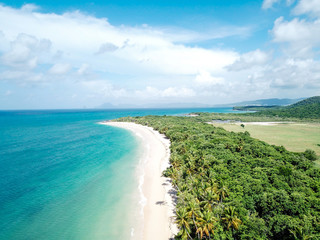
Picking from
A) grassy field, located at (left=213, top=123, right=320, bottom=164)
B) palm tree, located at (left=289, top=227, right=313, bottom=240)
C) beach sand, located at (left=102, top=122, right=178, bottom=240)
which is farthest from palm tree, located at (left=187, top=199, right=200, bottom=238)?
grassy field, located at (left=213, top=123, right=320, bottom=164)

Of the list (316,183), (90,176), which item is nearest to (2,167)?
(90,176)

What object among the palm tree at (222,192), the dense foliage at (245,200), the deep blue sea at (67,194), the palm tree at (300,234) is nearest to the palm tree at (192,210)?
the dense foliage at (245,200)

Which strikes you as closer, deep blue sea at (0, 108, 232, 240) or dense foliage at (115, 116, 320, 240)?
dense foliage at (115, 116, 320, 240)

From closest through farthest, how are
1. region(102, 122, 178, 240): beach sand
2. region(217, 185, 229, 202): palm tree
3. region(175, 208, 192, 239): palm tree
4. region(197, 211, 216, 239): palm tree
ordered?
region(197, 211, 216, 239): palm tree < region(175, 208, 192, 239): palm tree < region(102, 122, 178, 240): beach sand < region(217, 185, 229, 202): palm tree

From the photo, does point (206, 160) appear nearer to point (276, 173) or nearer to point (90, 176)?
point (276, 173)

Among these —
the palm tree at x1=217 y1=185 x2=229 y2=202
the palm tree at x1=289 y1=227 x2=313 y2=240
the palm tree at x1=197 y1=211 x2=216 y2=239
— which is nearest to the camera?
the palm tree at x1=289 y1=227 x2=313 y2=240

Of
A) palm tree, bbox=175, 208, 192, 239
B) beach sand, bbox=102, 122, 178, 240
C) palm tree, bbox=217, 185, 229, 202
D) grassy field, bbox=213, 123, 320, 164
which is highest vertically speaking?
palm tree, bbox=217, 185, 229, 202

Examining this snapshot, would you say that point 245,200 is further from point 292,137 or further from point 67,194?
point 292,137

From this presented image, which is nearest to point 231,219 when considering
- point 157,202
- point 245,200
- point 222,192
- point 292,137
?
point 222,192

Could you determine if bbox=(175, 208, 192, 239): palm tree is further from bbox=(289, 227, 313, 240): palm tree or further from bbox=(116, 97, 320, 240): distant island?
bbox=(289, 227, 313, 240): palm tree
